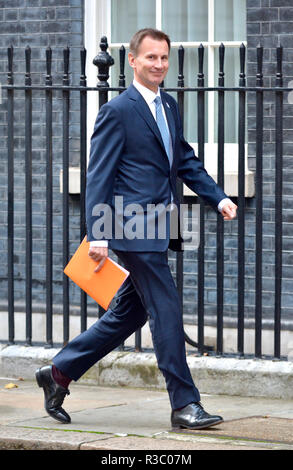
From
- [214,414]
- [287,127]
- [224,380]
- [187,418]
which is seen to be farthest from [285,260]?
[187,418]

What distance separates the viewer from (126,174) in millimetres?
6254

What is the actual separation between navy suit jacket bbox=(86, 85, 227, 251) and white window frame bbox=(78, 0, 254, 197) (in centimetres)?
277

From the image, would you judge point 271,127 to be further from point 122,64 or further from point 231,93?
point 122,64

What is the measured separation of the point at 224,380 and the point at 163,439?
1580 mm

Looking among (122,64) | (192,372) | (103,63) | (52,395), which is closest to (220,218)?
→ (192,372)

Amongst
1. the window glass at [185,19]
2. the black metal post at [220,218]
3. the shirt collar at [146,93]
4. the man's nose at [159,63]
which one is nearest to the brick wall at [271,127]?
the window glass at [185,19]

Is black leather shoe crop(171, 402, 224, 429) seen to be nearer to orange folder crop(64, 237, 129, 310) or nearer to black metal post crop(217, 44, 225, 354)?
orange folder crop(64, 237, 129, 310)

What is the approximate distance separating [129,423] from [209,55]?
12.5 feet

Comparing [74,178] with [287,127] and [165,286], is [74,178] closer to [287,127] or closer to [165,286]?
[287,127]

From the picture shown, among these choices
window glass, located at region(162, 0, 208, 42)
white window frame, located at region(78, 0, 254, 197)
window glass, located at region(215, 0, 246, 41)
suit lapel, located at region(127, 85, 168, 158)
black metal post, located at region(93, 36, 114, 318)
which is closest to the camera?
suit lapel, located at region(127, 85, 168, 158)

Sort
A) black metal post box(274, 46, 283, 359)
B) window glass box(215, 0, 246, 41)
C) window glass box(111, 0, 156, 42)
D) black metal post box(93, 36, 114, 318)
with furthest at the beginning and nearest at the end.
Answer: window glass box(111, 0, 156, 42) → window glass box(215, 0, 246, 41) → black metal post box(93, 36, 114, 318) → black metal post box(274, 46, 283, 359)

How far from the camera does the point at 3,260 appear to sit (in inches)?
395

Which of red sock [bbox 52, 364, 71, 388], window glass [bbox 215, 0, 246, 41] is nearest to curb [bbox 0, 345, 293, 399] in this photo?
red sock [bbox 52, 364, 71, 388]

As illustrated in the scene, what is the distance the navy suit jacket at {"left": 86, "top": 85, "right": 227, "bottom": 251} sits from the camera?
244 inches
